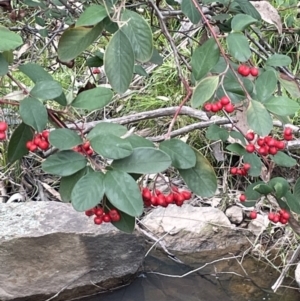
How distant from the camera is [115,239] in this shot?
7.95 ft

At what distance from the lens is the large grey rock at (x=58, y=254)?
2.30 meters

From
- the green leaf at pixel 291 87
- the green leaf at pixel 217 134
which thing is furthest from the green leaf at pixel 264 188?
the green leaf at pixel 291 87

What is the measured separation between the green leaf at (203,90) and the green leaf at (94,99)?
5.0 inches

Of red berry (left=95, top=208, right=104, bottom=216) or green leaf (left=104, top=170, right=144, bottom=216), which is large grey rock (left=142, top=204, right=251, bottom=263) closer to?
red berry (left=95, top=208, right=104, bottom=216)

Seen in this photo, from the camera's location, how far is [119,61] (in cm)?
83

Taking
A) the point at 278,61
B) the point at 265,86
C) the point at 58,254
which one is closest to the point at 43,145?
the point at 265,86

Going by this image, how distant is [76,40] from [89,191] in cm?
28

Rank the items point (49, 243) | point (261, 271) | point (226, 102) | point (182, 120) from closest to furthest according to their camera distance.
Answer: point (226, 102) → point (49, 243) → point (261, 271) → point (182, 120)

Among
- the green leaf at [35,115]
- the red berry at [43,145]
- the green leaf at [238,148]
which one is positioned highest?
the green leaf at [35,115]

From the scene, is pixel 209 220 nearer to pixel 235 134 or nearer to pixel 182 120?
pixel 182 120

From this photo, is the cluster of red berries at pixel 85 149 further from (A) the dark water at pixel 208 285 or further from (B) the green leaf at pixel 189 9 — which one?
(A) the dark water at pixel 208 285

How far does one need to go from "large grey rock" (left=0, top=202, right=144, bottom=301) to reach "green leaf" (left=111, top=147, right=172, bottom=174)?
1.61 m

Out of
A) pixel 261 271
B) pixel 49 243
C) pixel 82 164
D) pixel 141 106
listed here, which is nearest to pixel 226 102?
pixel 82 164

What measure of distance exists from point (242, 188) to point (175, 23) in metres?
1.02
